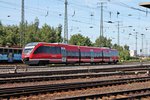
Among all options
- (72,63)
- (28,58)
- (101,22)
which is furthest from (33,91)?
(101,22)

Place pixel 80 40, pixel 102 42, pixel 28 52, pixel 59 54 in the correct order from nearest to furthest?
pixel 28 52, pixel 59 54, pixel 102 42, pixel 80 40

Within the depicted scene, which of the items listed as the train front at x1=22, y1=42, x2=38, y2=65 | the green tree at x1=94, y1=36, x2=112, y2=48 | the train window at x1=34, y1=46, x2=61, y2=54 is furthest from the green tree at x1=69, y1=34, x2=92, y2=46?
the train front at x1=22, y1=42, x2=38, y2=65

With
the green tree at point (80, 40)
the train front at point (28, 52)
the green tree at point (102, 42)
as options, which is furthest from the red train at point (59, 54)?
the green tree at point (80, 40)

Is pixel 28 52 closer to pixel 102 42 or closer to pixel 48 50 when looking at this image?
pixel 48 50

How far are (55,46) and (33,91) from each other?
2903cm

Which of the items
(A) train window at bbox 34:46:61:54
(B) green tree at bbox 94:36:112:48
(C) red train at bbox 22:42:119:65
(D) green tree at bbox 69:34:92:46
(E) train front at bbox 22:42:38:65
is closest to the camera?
(E) train front at bbox 22:42:38:65

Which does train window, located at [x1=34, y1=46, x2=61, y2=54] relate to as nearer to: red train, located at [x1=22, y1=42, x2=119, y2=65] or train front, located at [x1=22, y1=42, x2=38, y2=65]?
red train, located at [x1=22, y1=42, x2=119, y2=65]

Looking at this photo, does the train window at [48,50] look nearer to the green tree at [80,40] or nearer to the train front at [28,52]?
the train front at [28,52]

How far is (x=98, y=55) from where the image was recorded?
192 ft

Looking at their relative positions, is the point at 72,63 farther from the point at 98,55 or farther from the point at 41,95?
the point at 41,95

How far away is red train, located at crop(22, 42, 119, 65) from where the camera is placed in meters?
43.8

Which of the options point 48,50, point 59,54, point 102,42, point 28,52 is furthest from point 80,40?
point 28,52

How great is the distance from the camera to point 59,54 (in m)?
47.2

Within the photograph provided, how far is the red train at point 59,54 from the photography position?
43.8 meters
